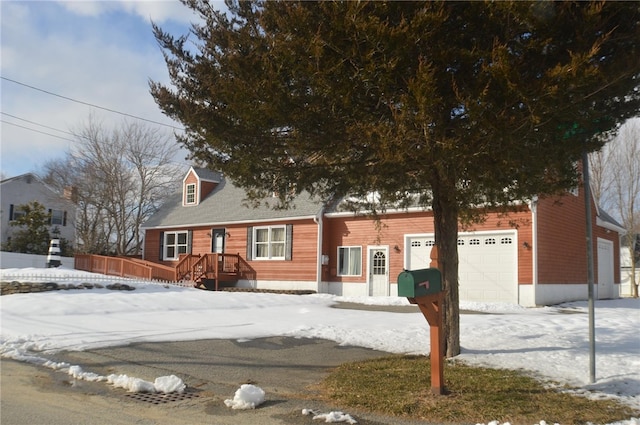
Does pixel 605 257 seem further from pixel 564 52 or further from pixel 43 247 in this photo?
pixel 43 247

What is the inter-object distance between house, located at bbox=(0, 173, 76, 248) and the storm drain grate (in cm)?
3413

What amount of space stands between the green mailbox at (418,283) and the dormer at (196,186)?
24.0 m

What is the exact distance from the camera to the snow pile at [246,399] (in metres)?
5.71

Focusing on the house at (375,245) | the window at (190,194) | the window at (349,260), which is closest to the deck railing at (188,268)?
the house at (375,245)

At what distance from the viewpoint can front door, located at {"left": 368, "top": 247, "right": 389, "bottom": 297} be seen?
2055 centimetres

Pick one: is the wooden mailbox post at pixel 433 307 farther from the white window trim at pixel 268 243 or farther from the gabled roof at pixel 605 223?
the gabled roof at pixel 605 223

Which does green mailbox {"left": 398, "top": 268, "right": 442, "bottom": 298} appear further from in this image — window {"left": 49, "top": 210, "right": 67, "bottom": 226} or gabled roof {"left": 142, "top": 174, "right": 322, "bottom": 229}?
window {"left": 49, "top": 210, "right": 67, "bottom": 226}

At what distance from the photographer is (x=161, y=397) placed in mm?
6129

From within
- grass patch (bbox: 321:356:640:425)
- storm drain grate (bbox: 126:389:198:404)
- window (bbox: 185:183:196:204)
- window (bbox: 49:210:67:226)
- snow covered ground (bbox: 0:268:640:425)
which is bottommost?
storm drain grate (bbox: 126:389:198:404)

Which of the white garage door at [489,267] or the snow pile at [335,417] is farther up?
the white garage door at [489,267]

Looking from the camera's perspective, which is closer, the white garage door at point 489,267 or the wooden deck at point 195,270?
the white garage door at point 489,267

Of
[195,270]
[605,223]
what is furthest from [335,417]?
[605,223]

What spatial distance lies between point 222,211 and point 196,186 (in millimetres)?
3370

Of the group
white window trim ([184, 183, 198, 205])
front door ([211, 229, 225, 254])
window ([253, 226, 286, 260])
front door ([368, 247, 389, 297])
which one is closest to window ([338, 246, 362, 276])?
front door ([368, 247, 389, 297])
